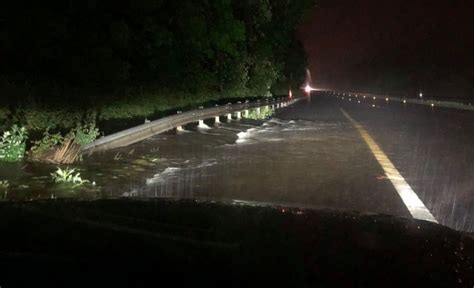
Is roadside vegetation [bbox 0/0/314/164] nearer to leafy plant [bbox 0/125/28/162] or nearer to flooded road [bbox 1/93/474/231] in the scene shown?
leafy plant [bbox 0/125/28/162]

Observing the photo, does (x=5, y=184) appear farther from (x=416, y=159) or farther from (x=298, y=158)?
(x=416, y=159)

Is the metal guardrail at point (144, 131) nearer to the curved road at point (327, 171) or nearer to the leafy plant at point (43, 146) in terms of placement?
the curved road at point (327, 171)

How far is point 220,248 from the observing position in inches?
189

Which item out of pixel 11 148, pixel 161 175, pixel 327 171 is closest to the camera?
pixel 11 148

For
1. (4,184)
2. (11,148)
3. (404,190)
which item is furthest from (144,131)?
(404,190)

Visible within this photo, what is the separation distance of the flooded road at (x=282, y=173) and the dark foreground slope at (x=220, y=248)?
1849mm

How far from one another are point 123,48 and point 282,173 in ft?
82.8

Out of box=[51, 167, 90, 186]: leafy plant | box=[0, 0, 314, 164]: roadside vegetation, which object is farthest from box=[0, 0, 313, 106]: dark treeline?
box=[51, 167, 90, 186]: leafy plant

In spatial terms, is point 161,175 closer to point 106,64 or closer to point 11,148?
point 11,148

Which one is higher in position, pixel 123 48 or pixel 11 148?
pixel 123 48

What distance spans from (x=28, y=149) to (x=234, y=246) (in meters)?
9.63

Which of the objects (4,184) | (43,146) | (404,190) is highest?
(43,146)

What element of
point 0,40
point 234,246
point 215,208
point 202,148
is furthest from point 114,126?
point 234,246

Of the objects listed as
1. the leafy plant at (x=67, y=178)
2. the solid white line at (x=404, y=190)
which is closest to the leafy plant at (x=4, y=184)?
the leafy plant at (x=67, y=178)
